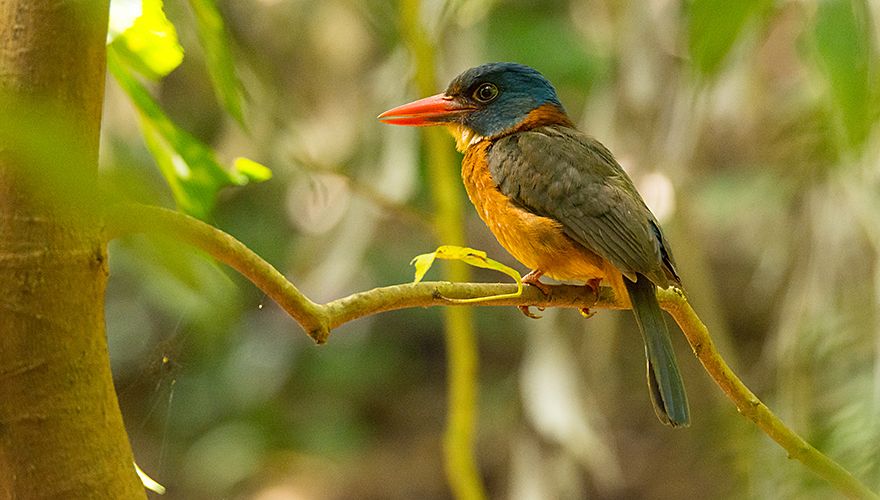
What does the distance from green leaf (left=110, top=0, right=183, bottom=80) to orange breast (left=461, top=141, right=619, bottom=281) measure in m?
0.69

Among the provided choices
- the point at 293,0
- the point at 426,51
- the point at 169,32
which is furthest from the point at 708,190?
the point at 169,32

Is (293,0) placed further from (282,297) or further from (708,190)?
(282,297)

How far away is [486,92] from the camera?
228 centimetres

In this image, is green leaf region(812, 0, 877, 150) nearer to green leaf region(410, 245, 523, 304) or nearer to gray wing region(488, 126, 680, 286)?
green leaf region(410, 245, 523, 304)

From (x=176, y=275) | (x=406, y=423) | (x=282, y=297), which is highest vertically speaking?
(x=176, y=275)

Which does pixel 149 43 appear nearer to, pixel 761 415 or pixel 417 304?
pixel 417 304

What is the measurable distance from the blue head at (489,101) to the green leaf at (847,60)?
1526 millimetres

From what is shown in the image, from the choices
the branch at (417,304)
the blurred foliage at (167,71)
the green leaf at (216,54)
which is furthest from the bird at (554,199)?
the green leaf at (216,54)

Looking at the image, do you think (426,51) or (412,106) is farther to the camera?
(426,51)

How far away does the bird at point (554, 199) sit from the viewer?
5.47 feet

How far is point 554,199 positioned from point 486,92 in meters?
0.48

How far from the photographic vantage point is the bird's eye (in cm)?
227

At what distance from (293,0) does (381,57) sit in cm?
60

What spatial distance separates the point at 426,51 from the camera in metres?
2.38
